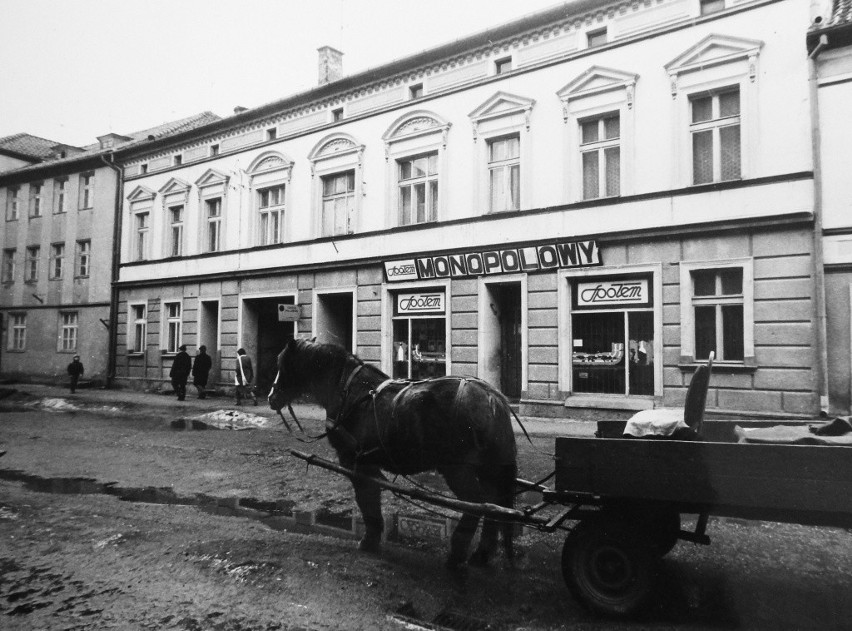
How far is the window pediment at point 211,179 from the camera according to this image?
20.0 meters

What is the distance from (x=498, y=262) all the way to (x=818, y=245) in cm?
628

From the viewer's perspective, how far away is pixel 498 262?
13.6 meters

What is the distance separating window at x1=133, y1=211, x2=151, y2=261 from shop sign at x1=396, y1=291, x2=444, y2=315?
12842 mm

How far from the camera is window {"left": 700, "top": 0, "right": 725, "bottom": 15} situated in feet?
37.5

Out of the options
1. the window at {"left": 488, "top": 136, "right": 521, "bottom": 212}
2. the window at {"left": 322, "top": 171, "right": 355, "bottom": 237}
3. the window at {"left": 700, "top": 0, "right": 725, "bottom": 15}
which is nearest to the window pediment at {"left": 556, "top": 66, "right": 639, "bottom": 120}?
the window at {"left": 488, "top": 136, "right": 521, "bottom": 212}

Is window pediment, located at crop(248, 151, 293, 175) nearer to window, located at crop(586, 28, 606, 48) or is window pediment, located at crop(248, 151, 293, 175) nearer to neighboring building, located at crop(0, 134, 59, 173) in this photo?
window, located at crop(586, 28, 606, 48)

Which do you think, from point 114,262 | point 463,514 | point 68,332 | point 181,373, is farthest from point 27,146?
point 463,514

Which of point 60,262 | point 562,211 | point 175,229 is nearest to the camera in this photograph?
point 562,211

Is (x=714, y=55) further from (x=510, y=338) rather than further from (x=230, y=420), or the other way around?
(x=230, y=420)

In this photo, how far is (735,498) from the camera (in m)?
3.22

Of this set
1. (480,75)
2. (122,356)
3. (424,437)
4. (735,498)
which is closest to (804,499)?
(735,498)

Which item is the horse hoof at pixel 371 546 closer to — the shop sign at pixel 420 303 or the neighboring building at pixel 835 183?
the neighboring building at pixel 835 183

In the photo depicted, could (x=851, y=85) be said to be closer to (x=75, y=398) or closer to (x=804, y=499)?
(x=804, y=499)

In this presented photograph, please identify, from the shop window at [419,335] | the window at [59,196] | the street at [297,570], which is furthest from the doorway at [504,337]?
the window at [59,196]
